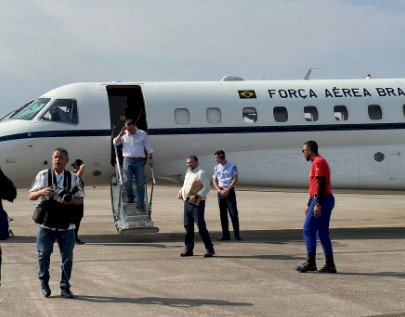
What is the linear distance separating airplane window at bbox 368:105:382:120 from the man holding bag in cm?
1033

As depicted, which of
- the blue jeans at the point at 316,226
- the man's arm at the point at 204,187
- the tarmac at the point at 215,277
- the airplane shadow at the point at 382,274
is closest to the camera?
the tarmac at the point at 215,277

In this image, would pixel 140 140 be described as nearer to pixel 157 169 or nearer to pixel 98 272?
pixel 157 169

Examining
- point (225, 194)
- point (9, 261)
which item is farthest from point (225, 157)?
point (9, 261)

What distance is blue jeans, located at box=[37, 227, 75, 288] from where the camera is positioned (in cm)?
990

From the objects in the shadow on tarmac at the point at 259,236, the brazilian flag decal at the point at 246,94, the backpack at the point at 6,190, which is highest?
the brazilian flag decal at the point at 246,94

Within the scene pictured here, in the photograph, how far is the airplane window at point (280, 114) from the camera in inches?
715

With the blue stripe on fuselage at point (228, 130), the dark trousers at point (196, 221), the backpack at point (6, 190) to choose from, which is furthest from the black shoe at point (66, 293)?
the blue stripe on fuselage at point (228, 130)

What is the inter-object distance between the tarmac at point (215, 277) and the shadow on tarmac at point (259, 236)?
2 cm

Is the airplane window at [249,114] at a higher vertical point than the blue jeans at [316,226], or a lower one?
higher

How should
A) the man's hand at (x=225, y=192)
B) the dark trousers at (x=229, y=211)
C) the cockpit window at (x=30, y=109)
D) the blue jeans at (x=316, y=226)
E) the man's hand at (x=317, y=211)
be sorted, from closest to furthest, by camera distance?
1. the man's hand at (x=317, y=211)
2. the blue jeans at (x=316, y=226)
3. the man's hand at (x=225, y=192)
4. the dark trousers at (x=229, y=211)
5. the cockpit window at (x=30, y=109)

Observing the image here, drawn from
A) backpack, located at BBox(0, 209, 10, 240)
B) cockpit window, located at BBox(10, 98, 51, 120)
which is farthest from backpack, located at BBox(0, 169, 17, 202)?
cockpit window, located at BBox(10, 98, 51, 120)

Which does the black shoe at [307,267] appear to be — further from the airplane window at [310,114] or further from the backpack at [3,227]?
the airplane window at [310,114]

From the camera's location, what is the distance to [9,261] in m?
13.3

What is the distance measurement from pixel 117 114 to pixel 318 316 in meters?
11.1
